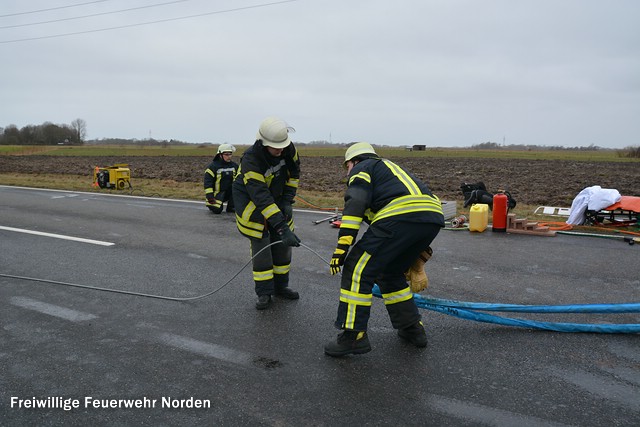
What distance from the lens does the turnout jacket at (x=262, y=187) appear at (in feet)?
16.2

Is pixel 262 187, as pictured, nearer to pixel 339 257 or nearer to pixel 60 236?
pixel 339 257

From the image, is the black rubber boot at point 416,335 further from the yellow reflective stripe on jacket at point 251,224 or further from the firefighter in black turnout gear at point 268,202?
the yellow reflective stripe on jacket at point 251,224

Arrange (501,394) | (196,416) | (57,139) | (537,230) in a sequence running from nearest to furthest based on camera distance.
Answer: (196,416)
(501,394)
(537,230)
(57,139)

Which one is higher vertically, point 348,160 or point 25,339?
point 348,160

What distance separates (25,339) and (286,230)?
7.97ft

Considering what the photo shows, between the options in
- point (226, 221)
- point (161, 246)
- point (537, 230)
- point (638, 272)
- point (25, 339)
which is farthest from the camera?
point (226, 221)

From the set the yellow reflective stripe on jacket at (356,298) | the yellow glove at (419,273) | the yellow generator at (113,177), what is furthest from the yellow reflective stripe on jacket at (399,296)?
the yellow generator at (113,177)

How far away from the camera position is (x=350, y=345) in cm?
392

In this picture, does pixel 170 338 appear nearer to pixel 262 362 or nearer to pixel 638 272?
pixel 262 362

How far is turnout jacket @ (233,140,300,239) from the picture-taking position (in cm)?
493

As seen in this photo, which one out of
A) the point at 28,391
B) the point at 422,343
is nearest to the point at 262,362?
the point at 422,343

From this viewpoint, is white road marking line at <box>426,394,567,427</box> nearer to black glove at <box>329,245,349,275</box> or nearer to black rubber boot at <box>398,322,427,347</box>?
black rubber boot at <box>398,322,427,347</box>

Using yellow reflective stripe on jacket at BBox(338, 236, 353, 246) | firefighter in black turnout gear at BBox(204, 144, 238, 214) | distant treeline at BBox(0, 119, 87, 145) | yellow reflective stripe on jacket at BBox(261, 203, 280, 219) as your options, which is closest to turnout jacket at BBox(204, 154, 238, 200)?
firefighter in black turnout gear at BBox(204, 144, 238, 214)

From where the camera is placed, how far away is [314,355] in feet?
13.1
